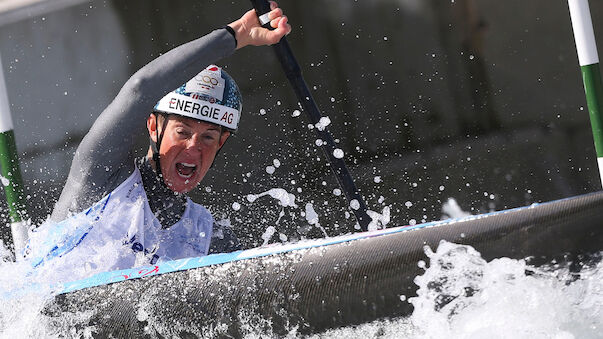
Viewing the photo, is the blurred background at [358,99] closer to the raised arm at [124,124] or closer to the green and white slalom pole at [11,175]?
the green and white slalom pole at [11,175]

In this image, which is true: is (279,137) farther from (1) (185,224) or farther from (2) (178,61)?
(2) (178,61)

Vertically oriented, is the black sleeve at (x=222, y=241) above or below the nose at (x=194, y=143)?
below

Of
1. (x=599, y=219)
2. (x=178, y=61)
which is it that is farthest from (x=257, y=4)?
(x=599, y=219)

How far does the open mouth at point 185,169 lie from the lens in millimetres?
2285

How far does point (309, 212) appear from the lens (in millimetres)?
3590

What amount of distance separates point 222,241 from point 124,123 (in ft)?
1.91

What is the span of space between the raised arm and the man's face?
169 millimetres

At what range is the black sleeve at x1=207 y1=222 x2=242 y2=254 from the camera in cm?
237

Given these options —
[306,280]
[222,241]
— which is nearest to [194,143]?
[222,241]

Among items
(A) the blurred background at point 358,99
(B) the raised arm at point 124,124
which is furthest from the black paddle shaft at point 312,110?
(A) the blurred background at point 358,99

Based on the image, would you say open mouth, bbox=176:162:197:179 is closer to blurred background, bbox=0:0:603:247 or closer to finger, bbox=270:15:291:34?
finger, bbox=270:15:291:34

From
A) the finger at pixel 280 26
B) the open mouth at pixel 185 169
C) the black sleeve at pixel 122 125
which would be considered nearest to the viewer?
the black sleeve at pixel 122 125

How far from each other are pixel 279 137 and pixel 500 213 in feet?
7.04

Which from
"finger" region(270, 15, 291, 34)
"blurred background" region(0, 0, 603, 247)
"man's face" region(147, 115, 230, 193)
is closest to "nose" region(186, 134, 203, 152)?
"man's face" region(147, 115, 230, 193)
